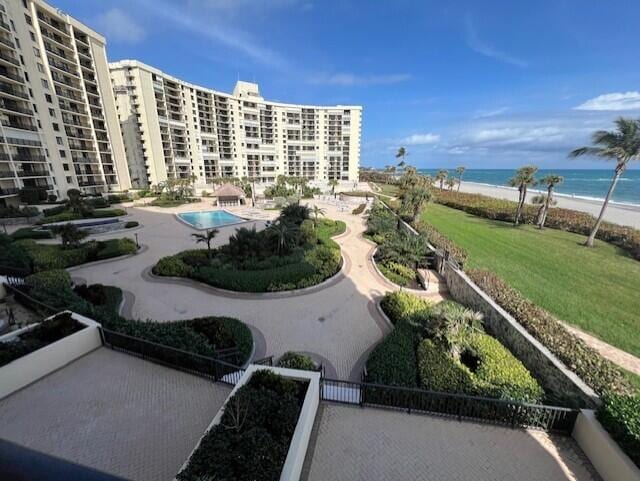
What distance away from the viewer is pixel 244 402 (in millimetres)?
6625

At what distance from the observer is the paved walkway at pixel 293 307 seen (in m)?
12.2

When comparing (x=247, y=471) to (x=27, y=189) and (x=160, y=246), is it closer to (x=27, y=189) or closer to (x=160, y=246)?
(x=160, y=246)

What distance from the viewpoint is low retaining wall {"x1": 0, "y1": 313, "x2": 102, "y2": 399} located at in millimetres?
7988

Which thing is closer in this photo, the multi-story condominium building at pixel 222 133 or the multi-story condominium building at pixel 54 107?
the multi-story condominium building at pixel 54 107

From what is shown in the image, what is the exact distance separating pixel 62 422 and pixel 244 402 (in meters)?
5.06

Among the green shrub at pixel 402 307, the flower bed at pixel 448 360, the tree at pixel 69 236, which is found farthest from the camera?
the tree at pixel 69 236

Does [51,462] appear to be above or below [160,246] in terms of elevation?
above

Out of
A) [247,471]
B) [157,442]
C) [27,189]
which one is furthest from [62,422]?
[27,189]

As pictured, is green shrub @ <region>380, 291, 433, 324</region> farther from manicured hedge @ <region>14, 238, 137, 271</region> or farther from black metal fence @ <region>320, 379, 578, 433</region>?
manicured hedge @ <region>14, 238, 137, 271</region>

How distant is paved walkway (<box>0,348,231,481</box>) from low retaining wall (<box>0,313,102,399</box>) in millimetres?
257

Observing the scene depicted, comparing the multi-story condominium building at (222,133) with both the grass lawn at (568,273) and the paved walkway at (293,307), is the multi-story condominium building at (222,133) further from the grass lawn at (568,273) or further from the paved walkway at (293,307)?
the grass lawn at (568,273)

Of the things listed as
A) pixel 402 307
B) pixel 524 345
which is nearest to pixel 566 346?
pixel 524 345

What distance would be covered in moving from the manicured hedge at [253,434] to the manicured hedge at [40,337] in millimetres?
7332

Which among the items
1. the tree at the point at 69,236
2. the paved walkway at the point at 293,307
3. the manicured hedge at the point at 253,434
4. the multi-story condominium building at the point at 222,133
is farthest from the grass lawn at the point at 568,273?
the multi-story condominium building at the point at 222,133
